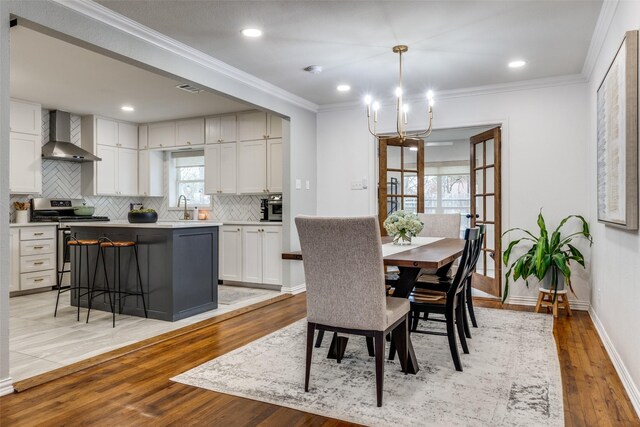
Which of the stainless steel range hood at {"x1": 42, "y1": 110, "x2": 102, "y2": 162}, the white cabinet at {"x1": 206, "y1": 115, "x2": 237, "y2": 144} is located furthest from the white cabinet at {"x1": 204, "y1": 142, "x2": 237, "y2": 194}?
the stainless steel range hood at {"x1": 42, "y1": 110, "x2": 102, "y2": 162}

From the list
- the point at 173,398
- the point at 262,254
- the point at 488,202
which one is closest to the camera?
the point at 173,398

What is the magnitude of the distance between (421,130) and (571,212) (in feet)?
6.29

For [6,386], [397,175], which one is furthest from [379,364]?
[397,175]

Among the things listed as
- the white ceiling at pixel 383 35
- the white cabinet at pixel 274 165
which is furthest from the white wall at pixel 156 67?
the white cabinet at pixel 274 165

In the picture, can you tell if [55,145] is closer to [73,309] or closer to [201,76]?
[73,309]

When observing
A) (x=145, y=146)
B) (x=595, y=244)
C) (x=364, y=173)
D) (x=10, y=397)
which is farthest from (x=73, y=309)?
(x=595, y=244)

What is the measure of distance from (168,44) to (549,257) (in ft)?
13.0

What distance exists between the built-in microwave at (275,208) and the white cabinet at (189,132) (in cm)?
155

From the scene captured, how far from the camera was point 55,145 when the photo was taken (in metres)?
5.89

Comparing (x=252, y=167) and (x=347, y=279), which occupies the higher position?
(x=252, y=167)

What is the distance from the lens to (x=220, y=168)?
6.24 m

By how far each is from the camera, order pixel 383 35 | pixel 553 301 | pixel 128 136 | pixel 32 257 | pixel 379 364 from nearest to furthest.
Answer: pixel 379 364
pixel 383 35
pixel 553 301
pixel 32 257
pixel 128 136

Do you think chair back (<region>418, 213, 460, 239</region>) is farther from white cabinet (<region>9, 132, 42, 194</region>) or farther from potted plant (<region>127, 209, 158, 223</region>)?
white cabinet (<region>9, 132, 42, 194</region>)

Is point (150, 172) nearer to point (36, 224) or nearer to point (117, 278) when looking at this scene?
point (36, 224)
